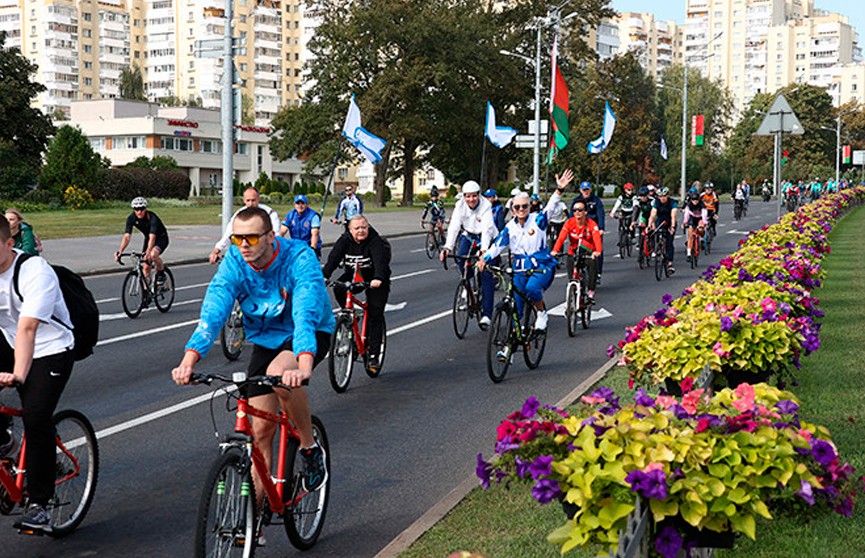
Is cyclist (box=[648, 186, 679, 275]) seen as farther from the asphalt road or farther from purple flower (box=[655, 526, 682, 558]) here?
purple flower (box=[655, 526, 682, 558])

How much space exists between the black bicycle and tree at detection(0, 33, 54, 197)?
53320 millimetres

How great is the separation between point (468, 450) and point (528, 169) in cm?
9289

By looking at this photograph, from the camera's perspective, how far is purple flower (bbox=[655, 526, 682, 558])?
3818mm

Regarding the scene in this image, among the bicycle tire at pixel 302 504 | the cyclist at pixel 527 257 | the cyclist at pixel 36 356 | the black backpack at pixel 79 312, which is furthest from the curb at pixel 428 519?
the cyclist at pixel 527 257

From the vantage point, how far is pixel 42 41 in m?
151

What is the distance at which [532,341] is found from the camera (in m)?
11.6

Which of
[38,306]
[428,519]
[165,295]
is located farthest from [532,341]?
[165,295]

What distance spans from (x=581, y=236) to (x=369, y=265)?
449 centimetres

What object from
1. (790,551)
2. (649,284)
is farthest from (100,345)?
(649,284)

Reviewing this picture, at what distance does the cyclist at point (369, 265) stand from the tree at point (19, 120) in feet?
174

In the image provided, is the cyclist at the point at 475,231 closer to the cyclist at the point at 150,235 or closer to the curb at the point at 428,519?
the cyclist at the point at 150,235

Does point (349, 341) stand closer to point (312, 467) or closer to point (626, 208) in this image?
point (312, 467)

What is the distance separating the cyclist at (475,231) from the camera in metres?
14.0

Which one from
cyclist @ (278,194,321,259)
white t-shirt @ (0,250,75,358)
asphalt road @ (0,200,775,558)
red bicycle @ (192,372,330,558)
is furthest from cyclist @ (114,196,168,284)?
red bicycle @ (192,372,330,558)
